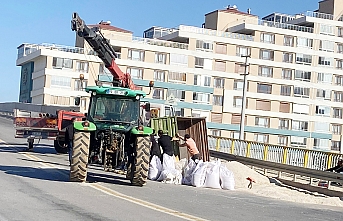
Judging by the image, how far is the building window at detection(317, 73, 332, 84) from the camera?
83500mm

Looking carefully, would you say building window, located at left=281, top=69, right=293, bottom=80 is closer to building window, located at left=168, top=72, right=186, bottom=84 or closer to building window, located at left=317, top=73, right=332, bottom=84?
building window, located at left=317, top=73, right=332, bottom=84

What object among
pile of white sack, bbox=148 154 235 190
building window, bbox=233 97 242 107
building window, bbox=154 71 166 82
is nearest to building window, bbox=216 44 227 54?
building window, bbox=233 97 242 107

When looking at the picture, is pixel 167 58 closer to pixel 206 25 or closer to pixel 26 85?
pixel 206 25

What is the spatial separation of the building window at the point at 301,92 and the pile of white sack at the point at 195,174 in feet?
210

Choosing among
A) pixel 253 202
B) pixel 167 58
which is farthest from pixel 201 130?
pixel 167 58

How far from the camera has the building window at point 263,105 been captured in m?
81.2

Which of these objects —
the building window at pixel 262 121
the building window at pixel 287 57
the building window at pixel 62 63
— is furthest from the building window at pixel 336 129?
the building window at pixel 62 63

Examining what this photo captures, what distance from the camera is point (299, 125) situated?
82.8 meters

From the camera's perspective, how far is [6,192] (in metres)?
13.7

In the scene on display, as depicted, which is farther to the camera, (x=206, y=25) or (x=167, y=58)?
(x=206, y=25)

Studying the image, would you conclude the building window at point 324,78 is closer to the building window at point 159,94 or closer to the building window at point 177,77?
the building window at point 177,77

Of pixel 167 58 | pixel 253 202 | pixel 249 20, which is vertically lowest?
pixel 253 202

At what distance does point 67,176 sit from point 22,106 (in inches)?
2035

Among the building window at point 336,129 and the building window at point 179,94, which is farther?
the building window at point 336,129
